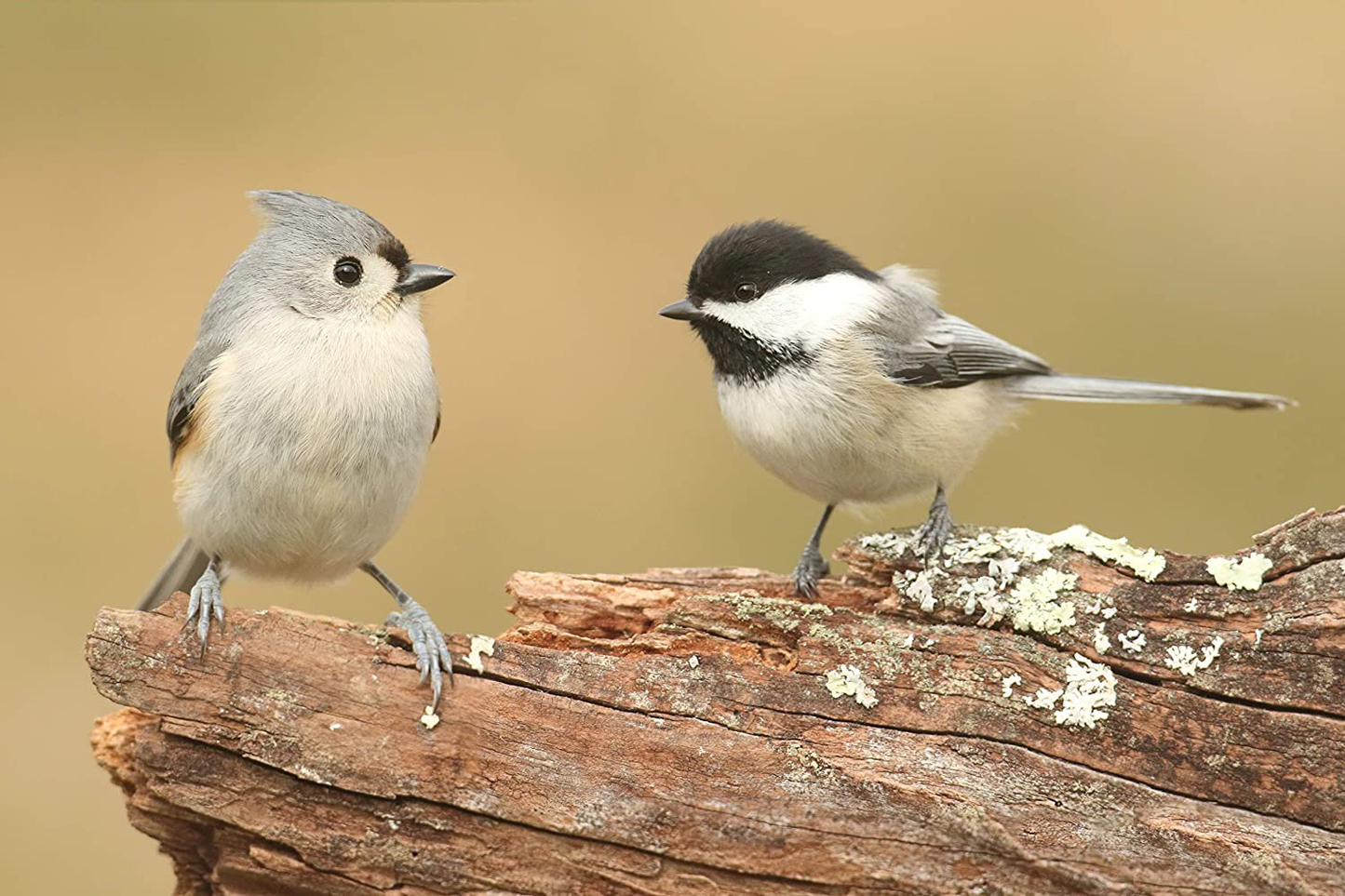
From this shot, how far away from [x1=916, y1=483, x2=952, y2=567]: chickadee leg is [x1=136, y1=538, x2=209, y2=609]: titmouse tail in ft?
5.69

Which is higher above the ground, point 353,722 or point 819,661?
point 819,661

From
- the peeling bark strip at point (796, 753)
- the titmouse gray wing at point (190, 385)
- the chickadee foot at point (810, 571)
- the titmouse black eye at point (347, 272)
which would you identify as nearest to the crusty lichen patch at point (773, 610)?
the peeling bark strip at point (796, 753)

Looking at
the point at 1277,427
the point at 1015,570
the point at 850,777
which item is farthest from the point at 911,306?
the point at 1277,427

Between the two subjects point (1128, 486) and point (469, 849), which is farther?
point (1128, 486)

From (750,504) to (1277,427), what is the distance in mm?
2113

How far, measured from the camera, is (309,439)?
2.68 meters

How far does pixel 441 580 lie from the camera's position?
4.64m

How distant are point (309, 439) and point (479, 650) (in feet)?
1.93

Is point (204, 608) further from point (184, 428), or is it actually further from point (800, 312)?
point (800, 312)

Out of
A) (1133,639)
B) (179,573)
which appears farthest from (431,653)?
(1133,639)

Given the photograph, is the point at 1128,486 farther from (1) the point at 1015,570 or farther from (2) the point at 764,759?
(2) the point at 764,759

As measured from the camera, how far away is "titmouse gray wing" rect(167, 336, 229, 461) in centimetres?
282

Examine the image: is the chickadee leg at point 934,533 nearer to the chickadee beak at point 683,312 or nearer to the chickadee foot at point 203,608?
the chickadee beak at point 683,312

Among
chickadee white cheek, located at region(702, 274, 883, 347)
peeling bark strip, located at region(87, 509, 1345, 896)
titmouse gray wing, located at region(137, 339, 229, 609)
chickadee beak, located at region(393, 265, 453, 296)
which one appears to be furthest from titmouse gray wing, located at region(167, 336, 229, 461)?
chickadee white cheek, located at region(702, 274, 883, 347)
